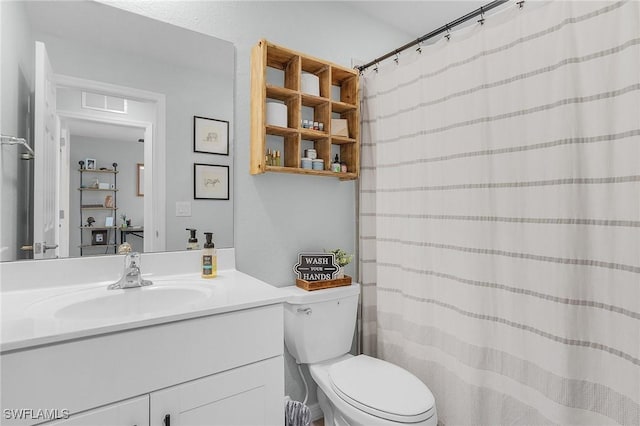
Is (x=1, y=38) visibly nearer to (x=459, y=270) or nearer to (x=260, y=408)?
(x=260, y=408)

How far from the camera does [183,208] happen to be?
1513 millimetres

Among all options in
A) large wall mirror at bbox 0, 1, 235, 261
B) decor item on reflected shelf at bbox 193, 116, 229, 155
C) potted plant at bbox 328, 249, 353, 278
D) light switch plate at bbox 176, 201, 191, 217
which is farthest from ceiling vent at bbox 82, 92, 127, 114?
potted plant at bbox 328, 249, 353, 278

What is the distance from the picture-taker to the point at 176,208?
4.91ft

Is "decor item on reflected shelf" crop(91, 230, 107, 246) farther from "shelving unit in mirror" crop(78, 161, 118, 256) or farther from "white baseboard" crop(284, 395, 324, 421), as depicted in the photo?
"white baseboard" crop(284, 395, 324, 421)

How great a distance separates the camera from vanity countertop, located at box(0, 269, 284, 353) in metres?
0.81

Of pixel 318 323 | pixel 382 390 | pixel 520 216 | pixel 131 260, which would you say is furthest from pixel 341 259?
pixel 131 260

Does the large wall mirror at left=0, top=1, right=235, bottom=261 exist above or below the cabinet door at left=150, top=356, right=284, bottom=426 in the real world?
above

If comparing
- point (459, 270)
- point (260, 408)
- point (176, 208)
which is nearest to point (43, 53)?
point (176, 208)

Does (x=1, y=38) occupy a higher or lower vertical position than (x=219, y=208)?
higher

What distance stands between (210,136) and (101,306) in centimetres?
84

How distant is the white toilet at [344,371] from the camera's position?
127 centimetres

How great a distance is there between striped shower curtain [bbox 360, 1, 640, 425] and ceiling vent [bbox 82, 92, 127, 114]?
1.30m

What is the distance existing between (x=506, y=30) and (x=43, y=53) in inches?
70.4

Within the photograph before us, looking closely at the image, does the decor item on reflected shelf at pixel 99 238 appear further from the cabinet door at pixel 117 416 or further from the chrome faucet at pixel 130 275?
the cabinet door at pixel 117 416
